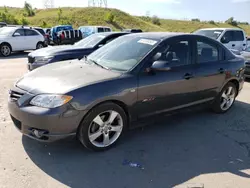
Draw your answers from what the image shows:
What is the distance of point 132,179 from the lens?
309cm

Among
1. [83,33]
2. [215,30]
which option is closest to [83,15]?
[83,33]

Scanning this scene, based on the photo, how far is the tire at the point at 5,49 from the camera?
14.2m

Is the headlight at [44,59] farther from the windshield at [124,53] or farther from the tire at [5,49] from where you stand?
the tire at [5,49]

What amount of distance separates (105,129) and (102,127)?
0.06 meters

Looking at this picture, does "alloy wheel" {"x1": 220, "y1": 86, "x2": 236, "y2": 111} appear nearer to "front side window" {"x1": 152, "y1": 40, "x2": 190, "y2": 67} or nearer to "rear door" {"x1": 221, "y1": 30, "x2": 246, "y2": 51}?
"front side window" {"x1": 152, "y1": 40, "x2": 190, "y2": 67}

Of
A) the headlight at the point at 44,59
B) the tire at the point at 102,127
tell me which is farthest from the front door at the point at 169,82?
the headlight at the point at 44,59

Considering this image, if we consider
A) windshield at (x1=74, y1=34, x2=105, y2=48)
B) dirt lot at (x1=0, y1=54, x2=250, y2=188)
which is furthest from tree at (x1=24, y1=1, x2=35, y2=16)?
dirt lot at (x1=0, y1=54, x2=250, y2=188)

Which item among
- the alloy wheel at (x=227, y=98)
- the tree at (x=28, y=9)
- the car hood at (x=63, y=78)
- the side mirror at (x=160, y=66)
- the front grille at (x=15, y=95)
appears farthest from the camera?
the tree at (x=28, y=9)

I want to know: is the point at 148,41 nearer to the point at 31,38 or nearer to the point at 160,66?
the point at 160,66

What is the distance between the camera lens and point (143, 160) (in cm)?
351

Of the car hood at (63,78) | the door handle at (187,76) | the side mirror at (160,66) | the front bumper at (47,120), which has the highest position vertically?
the side mirror at (160,66)

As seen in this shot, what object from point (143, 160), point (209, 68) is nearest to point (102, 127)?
point (143, 160)

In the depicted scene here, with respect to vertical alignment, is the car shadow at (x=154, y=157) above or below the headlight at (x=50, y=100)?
below

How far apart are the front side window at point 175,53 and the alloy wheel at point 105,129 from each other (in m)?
1.15
